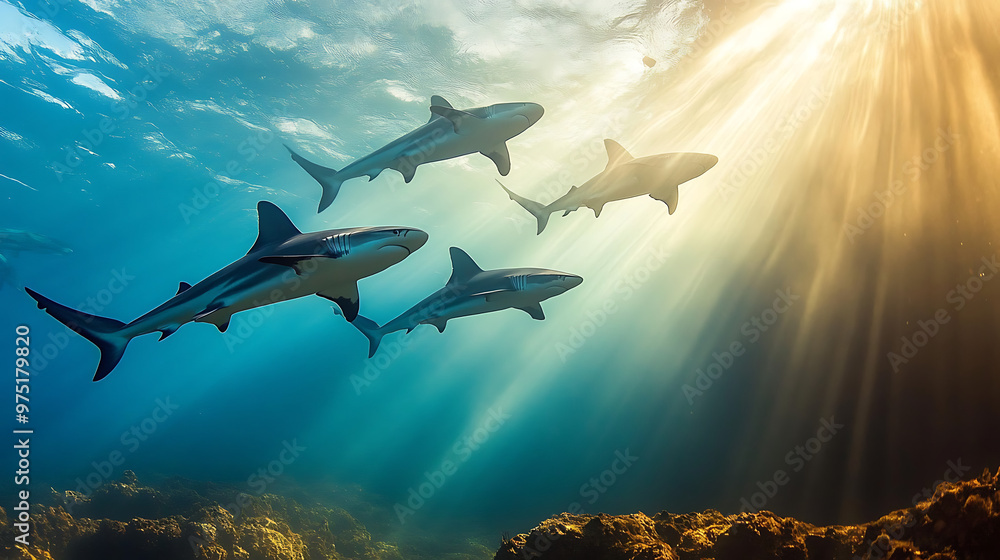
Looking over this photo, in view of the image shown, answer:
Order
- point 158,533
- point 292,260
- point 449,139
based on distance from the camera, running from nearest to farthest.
A: point 292,260 < point 449,139 < point 158,533

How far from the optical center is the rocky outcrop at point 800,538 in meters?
3.57

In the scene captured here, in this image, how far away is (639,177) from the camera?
5.45 m

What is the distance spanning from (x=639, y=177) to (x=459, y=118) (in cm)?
259

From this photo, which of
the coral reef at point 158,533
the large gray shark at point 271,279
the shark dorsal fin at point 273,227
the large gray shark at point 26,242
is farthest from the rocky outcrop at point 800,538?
the large gray shark at point 26,242

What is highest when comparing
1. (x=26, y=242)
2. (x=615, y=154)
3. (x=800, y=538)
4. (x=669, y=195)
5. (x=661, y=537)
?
(x=26, y=242)

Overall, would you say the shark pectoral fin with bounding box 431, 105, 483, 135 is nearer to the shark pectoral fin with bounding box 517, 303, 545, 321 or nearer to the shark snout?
the shark snout

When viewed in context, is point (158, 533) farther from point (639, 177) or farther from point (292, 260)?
point (639, 177)

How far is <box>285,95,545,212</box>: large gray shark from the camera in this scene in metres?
5.54

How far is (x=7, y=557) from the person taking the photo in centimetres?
723

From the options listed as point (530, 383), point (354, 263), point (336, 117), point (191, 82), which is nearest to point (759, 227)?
point (354, 263)

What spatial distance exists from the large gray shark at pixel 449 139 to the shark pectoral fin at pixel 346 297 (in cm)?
210

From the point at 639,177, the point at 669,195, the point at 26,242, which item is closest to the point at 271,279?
the point at 639,177

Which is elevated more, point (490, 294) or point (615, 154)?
point (615, 154)

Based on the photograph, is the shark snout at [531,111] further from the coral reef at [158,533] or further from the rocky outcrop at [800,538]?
the coral reef at [158,533]
